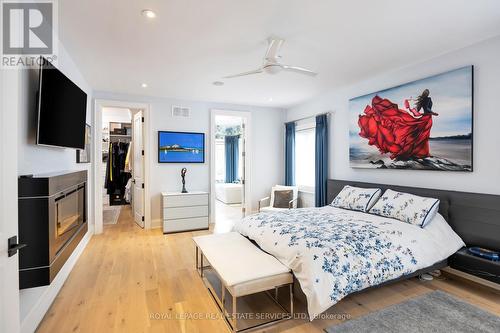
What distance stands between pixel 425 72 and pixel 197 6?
2.89 m

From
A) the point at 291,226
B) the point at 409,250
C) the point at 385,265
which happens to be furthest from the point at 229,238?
the point at 409,250

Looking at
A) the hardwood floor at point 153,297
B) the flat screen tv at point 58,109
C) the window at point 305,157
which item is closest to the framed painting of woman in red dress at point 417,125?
the window at point 305,157

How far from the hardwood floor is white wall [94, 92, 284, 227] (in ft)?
5.70

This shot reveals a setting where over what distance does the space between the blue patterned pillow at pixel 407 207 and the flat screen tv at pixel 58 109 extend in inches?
143

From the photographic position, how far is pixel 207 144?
544 cm

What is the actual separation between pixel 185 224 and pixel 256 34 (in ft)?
11.7

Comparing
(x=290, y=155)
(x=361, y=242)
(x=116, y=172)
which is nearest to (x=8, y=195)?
(x=361, y=242)

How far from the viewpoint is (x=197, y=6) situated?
2.11 metres

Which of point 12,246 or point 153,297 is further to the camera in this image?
point 153,297

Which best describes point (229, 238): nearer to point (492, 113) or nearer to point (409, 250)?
point (409, 250)

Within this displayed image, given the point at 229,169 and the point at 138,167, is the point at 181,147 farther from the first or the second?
the point at 229,169

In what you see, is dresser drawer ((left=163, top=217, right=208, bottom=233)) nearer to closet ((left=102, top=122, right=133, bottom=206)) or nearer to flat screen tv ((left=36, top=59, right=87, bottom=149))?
flat screen tv ((left=36, top=59, right=87, bottom=149))

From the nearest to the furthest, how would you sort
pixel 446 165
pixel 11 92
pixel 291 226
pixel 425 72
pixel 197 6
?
pixel 11 92 < pixel 197 6 < pixel 291 226 < pixel 446 165 < pixel 425 72

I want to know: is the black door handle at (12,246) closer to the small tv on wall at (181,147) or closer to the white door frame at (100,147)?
the white door frame at (100,147)
